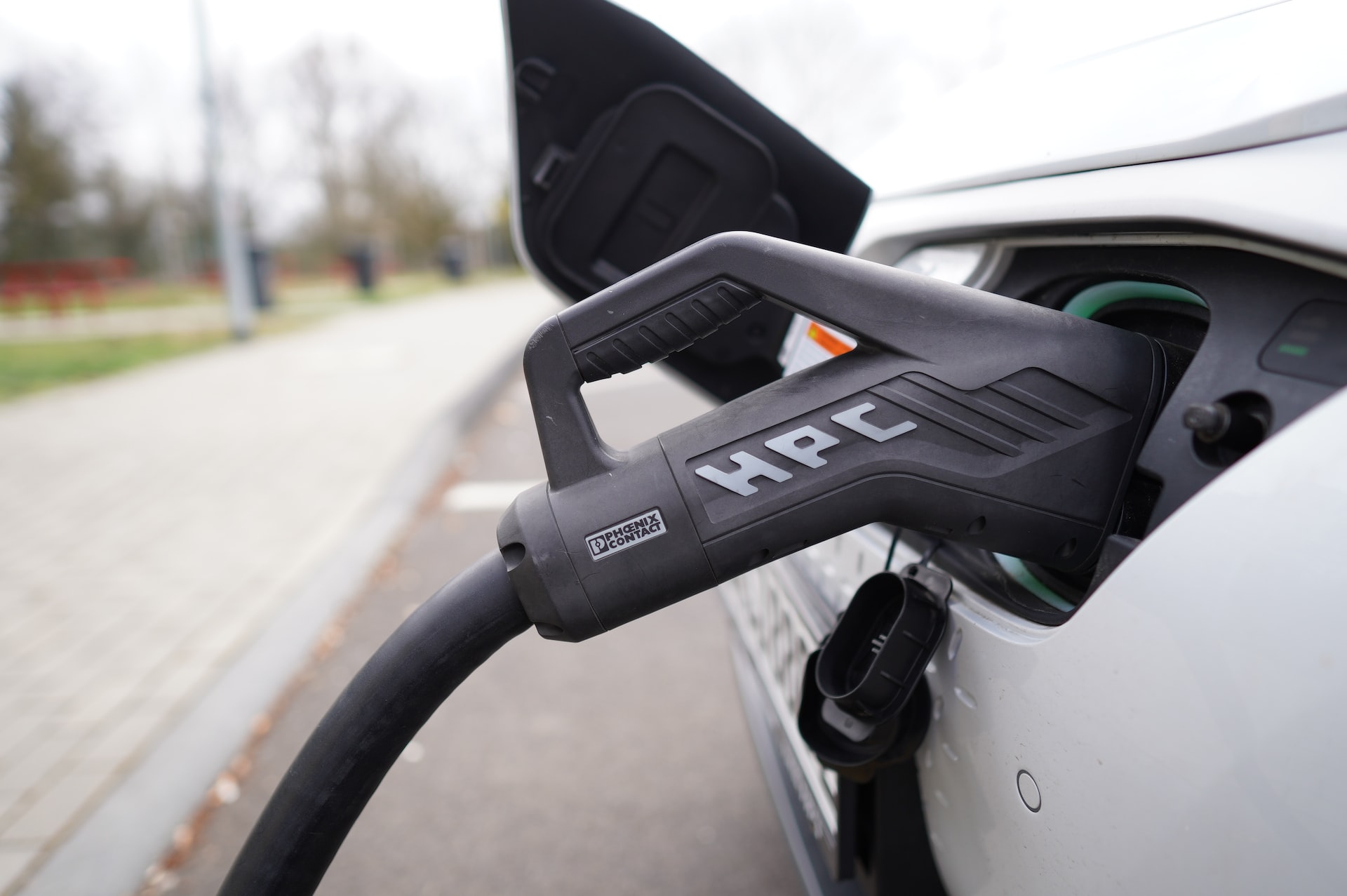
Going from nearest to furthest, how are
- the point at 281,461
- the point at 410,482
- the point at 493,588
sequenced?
the point at 493,588
the point at 410,482
the point at 281,461

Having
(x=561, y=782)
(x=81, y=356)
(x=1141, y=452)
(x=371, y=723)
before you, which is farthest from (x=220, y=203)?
(x=1141, y=452)

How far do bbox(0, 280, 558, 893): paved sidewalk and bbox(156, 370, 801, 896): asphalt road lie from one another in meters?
0.41

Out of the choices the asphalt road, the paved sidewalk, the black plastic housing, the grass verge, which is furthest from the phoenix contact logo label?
the grass verge

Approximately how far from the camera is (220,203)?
11211mm

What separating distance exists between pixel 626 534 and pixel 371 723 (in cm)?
44

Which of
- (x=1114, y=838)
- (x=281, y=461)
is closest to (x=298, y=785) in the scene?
(x=1114, y=838)

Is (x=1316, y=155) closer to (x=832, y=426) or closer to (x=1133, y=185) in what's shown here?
(x=1133, y=185)

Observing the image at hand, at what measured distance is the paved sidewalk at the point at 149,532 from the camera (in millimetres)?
2619

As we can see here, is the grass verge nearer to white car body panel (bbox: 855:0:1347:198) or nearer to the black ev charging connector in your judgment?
the black ev charging connector

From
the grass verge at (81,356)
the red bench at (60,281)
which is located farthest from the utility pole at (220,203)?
the red bench at (60,281)

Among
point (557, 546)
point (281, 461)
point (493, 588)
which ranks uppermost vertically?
point (557, 546)

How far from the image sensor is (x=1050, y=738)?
2.94ft

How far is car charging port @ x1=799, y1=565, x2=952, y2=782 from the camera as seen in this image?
106 cm

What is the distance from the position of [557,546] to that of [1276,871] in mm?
715
